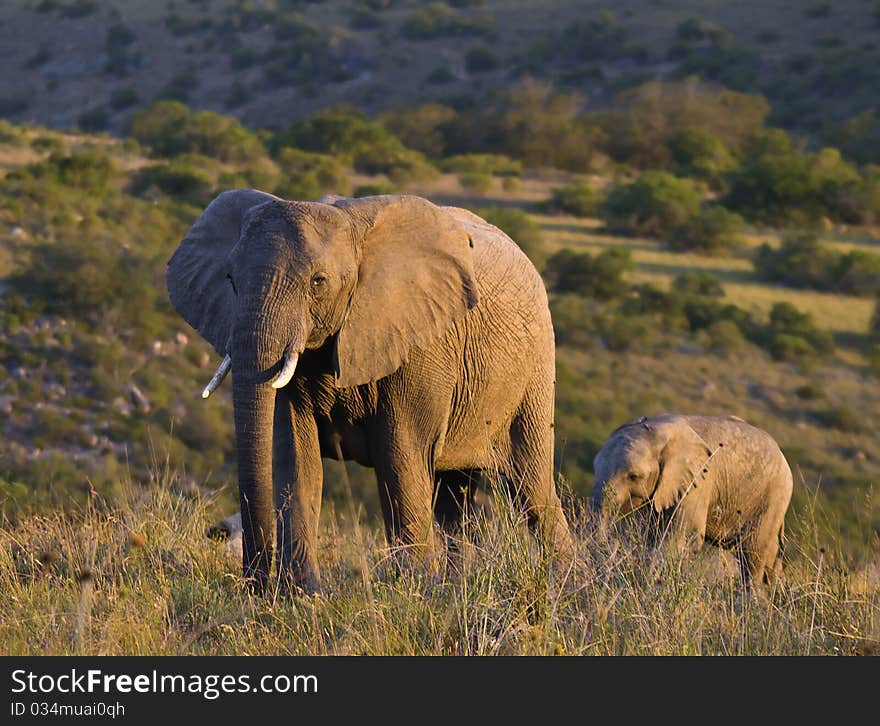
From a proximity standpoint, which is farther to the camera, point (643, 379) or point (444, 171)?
point (444, 171)

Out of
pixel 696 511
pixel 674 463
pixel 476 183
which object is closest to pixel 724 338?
pixel 476 183

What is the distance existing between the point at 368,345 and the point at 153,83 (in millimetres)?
67275

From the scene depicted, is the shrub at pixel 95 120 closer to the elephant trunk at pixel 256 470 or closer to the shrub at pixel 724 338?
the shrub at pixel 724 338

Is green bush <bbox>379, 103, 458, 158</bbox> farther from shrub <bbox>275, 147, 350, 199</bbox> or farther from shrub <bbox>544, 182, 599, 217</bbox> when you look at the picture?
shrub <bbox>544, 182, 599, 217</bbox>

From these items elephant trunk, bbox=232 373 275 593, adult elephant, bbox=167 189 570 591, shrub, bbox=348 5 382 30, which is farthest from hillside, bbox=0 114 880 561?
shrub, bbox=348 5 382 30

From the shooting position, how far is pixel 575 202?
38031 mm

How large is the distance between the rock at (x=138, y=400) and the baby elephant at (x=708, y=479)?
12.2 meters

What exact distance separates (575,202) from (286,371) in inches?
1274

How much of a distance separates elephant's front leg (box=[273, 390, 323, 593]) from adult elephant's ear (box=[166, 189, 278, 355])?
0.45 meters

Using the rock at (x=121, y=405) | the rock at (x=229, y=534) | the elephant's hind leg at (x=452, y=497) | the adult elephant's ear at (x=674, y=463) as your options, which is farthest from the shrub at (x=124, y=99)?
the elephant's hind leg at (x=452, y=497)

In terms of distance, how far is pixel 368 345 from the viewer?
6.64 metres

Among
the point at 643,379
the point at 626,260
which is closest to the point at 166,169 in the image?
the point at 626,260

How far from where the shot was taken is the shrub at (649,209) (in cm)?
3616
